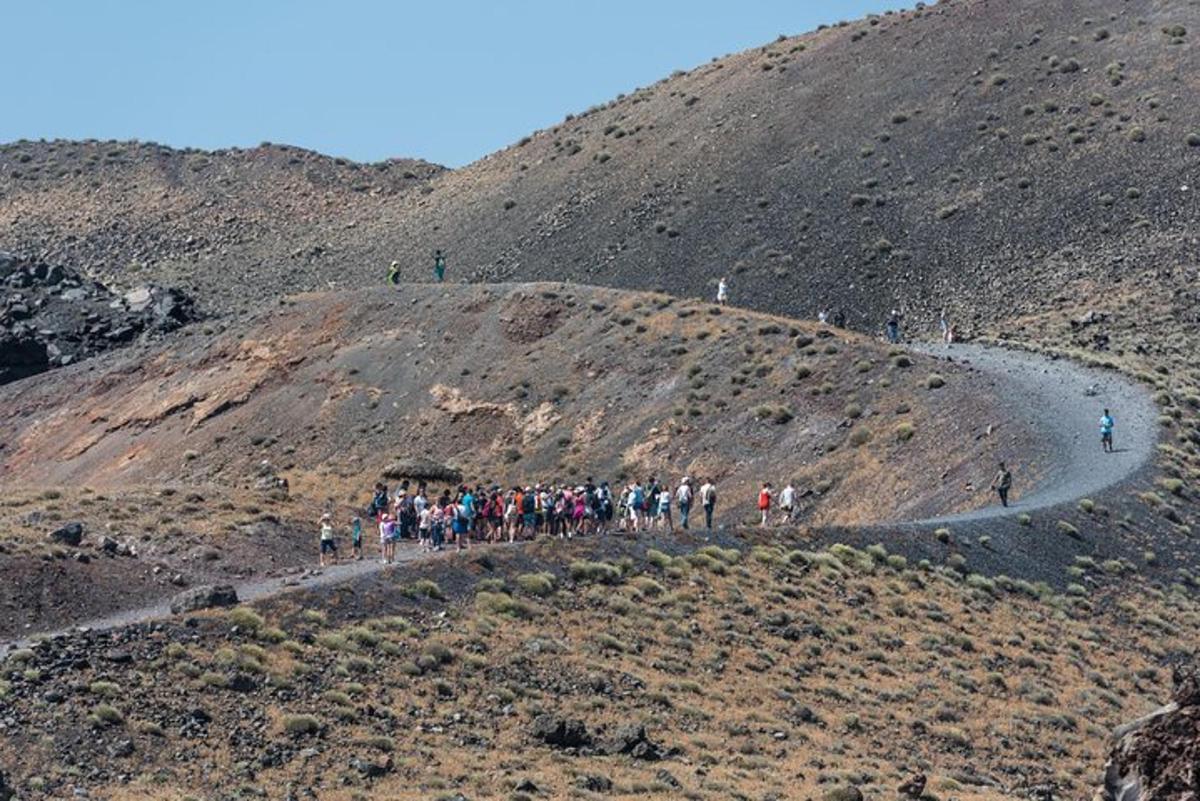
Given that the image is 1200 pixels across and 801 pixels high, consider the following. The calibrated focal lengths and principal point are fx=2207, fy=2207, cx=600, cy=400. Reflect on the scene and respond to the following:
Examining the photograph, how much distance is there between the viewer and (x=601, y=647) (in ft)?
121

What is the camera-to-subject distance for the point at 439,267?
85.5m

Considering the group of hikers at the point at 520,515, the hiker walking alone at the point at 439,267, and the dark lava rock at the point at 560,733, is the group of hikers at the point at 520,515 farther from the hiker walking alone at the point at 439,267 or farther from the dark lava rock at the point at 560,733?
the hiker walking alone at the point at 439,267

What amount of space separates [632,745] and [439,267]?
55.0m

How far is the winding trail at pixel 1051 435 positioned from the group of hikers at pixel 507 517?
705 mm

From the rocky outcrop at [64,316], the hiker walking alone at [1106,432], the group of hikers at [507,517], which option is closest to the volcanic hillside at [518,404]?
the hiker walking alone at [1106,432]

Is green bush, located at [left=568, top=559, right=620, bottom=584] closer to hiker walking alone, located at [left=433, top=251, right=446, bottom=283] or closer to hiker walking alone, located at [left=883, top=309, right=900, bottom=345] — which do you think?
hiker walking alone, located at [left=883, top=309, right=900, bottom=345]

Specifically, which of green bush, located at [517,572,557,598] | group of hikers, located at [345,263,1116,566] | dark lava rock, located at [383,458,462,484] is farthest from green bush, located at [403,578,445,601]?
dark lava rock, located at [383,458,462,484]

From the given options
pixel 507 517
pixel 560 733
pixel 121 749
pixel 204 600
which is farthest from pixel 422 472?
pixel 121 749

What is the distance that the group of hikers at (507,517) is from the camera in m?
Answer: 43.2

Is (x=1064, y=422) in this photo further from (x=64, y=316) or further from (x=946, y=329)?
(x=64, y=316)

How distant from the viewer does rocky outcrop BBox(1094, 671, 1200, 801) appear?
15883 mm

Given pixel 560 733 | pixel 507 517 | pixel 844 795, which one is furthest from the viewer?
pixel 507 517

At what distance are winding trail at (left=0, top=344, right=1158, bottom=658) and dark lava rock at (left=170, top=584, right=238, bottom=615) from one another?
360 mm

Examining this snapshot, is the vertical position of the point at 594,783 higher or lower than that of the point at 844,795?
higher
